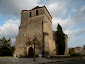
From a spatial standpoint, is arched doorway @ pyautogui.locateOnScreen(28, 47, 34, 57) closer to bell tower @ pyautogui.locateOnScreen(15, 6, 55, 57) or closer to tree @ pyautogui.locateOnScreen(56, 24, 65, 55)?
bell tower @ pyautogui.locateOnScreen(15, 6, 55, 57)

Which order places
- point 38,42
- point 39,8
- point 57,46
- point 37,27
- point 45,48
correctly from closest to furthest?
1. point 45,48
2. point 38,42
3. point 37,27
4. point 39,8
5. point 57,46

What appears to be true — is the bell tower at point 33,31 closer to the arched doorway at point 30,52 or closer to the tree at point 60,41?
the arched doorway at point 30,52

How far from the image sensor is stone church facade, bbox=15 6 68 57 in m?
18.8

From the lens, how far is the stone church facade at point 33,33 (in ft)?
61.8

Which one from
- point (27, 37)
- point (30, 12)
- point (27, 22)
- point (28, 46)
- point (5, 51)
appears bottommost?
point (5, 51)

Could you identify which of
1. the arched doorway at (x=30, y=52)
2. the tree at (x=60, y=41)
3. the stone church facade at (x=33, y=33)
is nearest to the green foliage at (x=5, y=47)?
the stone church facade at (x=33, y=33)

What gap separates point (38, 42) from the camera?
19.3m

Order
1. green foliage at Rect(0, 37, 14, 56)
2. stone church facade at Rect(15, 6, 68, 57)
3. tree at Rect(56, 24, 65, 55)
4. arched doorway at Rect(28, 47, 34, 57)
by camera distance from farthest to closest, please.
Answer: green foliage at Rect(0, 37, 14, 56), tree at Rect(56, 24, 65, 55), arched doorway at Rect(28, 47, 34, 57), stone church facade at Rect(15, 6, 68, 57)

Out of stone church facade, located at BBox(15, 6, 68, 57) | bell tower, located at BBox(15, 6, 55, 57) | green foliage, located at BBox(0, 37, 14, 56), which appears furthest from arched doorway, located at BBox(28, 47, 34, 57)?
green foliage, located at BBox(0, 37, 14, 56)

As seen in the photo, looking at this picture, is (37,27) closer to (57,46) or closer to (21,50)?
(21,50)

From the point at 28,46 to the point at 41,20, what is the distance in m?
6.96

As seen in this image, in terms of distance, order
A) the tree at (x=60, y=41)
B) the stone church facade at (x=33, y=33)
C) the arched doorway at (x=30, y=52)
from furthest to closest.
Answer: the tree at (x=60, y=41), the arched doorway at (x=30, y=52), the stone church facade at (x=33, y=33)

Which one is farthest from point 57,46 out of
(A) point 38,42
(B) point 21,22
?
(B) point 21,22

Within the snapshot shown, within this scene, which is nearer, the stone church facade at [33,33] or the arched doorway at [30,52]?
the stone church facade at [33,33]
